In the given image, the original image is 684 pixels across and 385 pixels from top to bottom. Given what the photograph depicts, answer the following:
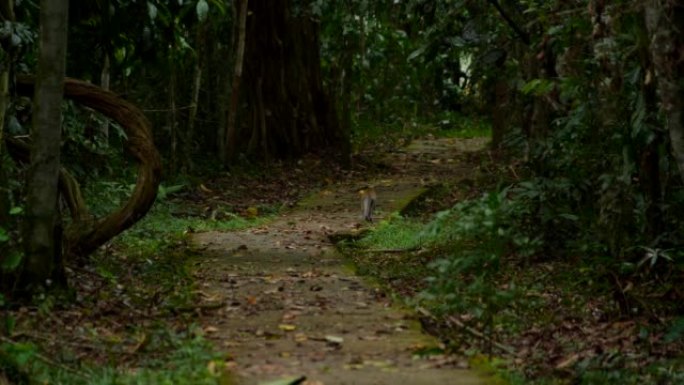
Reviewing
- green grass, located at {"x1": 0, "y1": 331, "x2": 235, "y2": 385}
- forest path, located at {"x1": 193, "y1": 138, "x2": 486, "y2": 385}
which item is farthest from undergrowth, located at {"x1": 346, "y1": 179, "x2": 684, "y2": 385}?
green grass, located at {"x1": 0, "y1": 331, "x2": 235, "y2": 385}

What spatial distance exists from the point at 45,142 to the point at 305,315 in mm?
2131

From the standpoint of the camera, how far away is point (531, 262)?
10.6 meters

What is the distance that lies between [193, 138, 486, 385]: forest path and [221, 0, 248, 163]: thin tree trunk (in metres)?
4.21

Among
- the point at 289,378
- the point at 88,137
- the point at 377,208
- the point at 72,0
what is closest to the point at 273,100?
the point at 377,208

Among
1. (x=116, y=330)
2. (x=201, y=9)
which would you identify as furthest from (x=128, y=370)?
(x=201, y=9)

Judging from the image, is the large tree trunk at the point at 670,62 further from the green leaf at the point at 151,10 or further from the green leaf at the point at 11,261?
the green leaf at the point at 151,10

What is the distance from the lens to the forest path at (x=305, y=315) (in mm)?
6238

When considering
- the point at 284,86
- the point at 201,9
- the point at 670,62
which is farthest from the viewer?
the point at 284,86

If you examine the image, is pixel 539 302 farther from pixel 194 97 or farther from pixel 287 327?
pixel 194 97

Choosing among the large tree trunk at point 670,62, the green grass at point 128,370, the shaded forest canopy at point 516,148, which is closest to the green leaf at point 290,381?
the green grass at point 128,370

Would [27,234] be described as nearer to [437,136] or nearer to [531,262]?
[531,262]

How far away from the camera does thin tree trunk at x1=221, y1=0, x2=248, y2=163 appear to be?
719 inches

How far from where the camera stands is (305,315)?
7.99 metres

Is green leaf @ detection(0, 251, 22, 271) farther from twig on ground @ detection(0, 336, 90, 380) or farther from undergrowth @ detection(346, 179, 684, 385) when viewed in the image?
undergrowth @ detection(346, 179, 684, 385)
